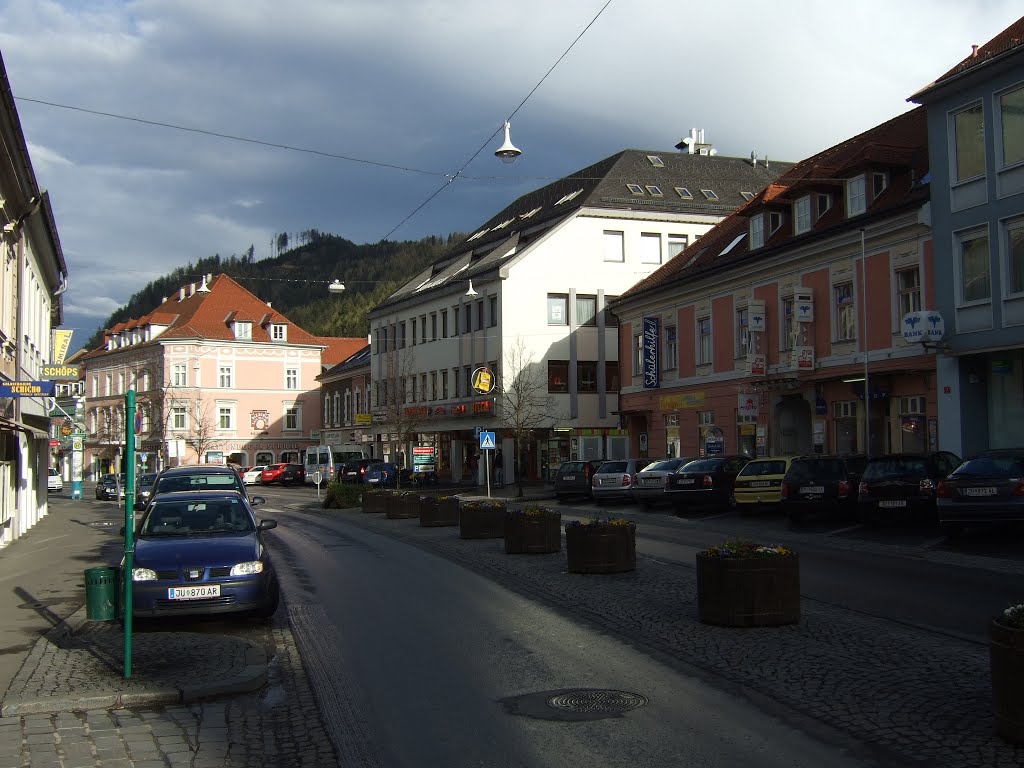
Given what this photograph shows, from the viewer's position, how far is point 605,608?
495 inches

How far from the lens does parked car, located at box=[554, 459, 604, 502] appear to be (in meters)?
38.7

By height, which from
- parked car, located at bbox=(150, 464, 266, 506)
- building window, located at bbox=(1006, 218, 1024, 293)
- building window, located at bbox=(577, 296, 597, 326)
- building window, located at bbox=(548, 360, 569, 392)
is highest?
building window, located at bbox=(577, 296, 597, 326)

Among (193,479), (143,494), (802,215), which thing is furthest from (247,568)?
(802,215)

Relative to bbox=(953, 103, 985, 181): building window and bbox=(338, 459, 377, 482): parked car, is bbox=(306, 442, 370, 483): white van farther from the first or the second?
bbox=(953, 103, 985, 181): building window

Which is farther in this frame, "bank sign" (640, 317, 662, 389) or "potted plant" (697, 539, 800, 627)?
"bank sign" (640, 317, 662, 389)

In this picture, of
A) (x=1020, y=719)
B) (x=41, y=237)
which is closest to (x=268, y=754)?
(x=1020, y=719)

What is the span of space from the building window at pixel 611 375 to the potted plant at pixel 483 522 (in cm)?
3359

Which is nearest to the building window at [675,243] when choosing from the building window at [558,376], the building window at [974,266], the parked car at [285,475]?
the building window at [558,376]

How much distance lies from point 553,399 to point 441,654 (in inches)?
1806

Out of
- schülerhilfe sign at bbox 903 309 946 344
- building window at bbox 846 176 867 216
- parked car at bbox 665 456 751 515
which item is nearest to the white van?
parked car at bbox 665 456 751 515

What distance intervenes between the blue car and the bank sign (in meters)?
32.2

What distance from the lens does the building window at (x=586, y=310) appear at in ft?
187

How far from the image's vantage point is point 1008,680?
20.5 ft

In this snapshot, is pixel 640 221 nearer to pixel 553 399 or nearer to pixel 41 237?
pixel 553 399
